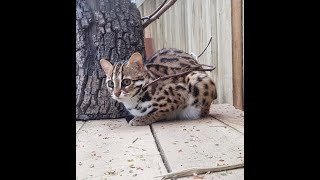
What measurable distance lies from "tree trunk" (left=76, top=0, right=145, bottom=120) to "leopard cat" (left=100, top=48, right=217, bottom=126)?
2 cm

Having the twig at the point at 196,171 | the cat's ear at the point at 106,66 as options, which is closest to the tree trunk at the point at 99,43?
the cat's ear at the point at 106,66

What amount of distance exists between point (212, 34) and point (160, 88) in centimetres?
46

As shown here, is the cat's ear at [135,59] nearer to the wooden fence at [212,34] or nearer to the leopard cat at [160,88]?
the leopard cat at [160,88]

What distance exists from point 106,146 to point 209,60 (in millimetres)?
237

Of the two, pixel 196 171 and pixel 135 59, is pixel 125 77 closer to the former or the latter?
pixel 135 59

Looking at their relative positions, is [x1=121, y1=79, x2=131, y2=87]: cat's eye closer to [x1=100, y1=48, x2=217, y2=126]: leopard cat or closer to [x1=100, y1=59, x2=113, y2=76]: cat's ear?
[x1=100, y1=48, x2=217, y2=126]: leopard cat

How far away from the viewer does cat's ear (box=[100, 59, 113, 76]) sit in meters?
0.82

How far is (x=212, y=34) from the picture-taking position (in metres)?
0.73

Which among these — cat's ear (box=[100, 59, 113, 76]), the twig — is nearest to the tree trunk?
cat's ear (box=[100, 59, 113, 76])

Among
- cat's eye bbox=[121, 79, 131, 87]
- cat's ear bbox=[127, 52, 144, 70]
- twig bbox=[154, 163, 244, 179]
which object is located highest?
cat's ear bbox=[127, 52, 144, 70]

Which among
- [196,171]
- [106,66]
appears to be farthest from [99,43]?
[196,171]

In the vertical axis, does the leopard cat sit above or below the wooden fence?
below

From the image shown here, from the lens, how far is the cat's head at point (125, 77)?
874 mm
